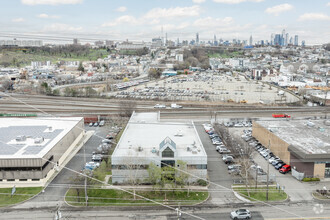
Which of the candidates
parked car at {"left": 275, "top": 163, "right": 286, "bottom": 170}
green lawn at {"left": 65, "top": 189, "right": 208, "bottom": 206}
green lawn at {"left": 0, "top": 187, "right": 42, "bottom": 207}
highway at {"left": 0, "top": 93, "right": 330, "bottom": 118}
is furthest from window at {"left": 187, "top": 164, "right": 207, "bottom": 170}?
highway at {"left": 0, "top": 93, "right": 330, "bottom": 118}

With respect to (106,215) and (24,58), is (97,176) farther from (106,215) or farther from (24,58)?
(24,58)

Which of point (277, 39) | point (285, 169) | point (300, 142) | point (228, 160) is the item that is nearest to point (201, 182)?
point (228, 160)

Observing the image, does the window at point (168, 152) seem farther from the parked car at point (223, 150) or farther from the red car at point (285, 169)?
the red car at point (285, 169)

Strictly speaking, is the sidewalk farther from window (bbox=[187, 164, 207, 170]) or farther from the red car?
window (bbox=[187, 164, 207, 170])

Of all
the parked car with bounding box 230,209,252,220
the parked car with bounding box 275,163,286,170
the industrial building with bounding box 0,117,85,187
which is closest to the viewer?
the parked car with bounding box 230,209,252,220

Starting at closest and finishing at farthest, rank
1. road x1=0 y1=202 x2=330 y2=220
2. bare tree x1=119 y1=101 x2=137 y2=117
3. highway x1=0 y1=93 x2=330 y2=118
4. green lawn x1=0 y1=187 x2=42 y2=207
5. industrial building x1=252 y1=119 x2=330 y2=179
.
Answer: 1. road x1=0 y1=202 x2=330 y2=220
2. green lawn x1=0 y1=187 x2=42 y2=207
3. industrial building x1=252 y1=119 x2=330 y2=179
4. bare tree x1=119 y1=101 x2=137 y2=117
5. highway x1=0 y1=93 x2=330 y2=118
